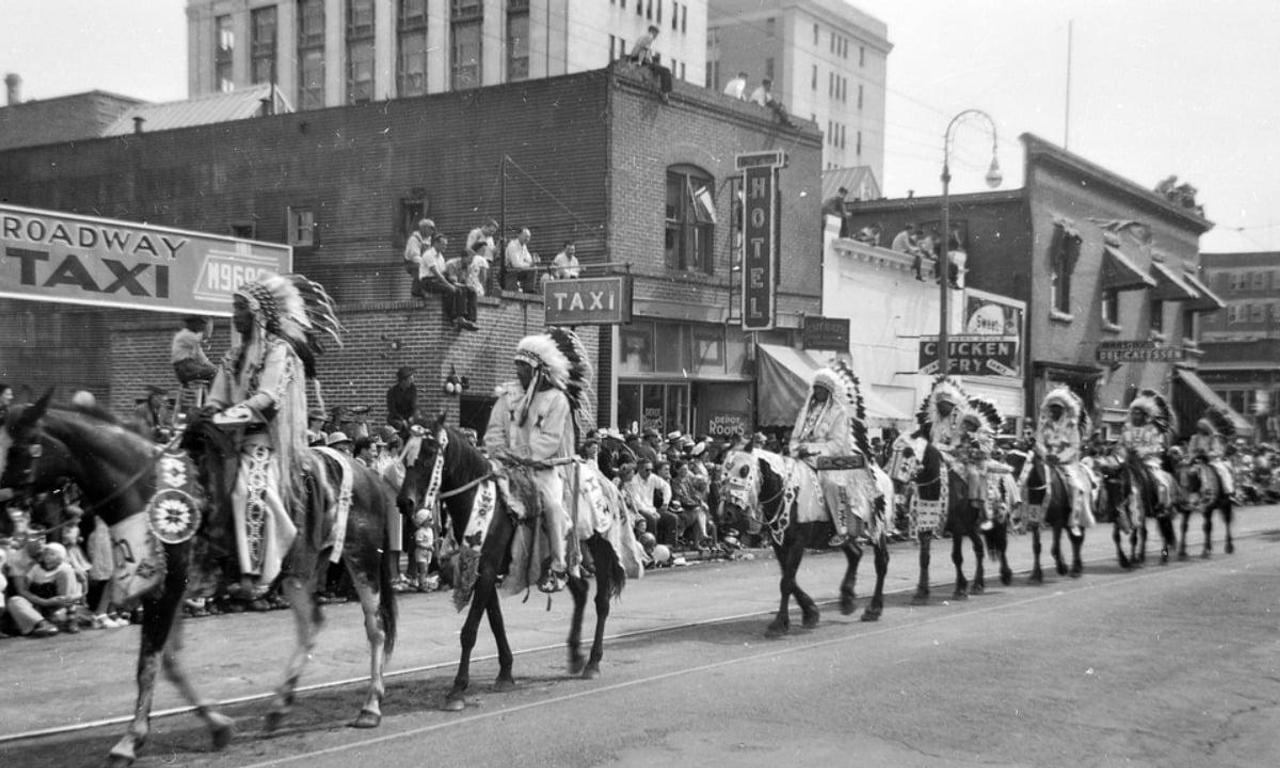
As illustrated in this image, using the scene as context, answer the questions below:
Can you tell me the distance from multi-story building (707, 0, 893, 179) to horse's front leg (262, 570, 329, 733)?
75.9m

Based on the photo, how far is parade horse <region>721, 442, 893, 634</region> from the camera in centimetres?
1119

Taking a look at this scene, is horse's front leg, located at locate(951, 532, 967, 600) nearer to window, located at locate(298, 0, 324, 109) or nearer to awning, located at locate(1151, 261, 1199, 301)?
awning, located at locate(1151, 261, 1199, 301)

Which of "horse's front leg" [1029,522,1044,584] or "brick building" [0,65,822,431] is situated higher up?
"brick building" [0,65,822,431]

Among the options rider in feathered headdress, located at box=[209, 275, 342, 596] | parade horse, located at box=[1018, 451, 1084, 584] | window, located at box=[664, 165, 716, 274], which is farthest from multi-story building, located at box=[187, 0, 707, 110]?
rider in feathered headdress, located at box=[209, 275, 342, 596]

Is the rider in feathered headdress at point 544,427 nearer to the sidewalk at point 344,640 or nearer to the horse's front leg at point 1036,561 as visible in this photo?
the sidewalk at point 344,640

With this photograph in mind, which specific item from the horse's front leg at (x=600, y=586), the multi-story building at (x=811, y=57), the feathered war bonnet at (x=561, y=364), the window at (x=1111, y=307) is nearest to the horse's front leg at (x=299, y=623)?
the feathered war bonnet at (x=561, y=364)

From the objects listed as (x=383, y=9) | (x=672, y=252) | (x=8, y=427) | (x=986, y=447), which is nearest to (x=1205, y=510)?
(x=986, y=447)

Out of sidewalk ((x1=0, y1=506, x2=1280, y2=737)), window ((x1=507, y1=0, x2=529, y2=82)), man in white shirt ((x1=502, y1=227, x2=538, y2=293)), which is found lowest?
sidewalk ((x1=0, y1=506, x2=1280, y2=737))

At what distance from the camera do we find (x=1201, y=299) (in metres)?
49.6

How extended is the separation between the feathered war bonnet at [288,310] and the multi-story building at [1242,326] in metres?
61.0

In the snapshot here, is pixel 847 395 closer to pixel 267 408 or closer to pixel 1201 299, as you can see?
pixel 267 408

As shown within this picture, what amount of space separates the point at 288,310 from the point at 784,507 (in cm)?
535

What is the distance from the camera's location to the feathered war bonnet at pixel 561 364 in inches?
357

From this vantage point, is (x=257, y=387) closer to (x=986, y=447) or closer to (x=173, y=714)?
(x=173, y=714)
